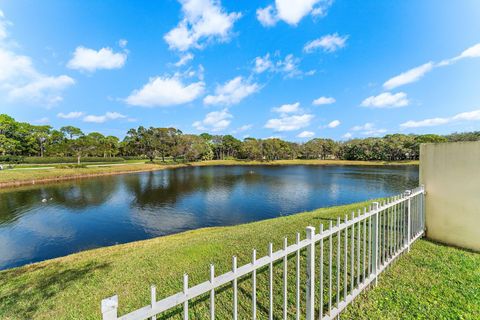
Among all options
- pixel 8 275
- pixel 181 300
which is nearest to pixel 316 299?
pixel 181 300

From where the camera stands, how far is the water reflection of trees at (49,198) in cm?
1601

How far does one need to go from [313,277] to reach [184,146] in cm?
6012

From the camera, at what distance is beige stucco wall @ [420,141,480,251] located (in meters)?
4.52

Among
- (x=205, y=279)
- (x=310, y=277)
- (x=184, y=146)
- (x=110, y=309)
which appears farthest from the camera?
(x=184, y=146)

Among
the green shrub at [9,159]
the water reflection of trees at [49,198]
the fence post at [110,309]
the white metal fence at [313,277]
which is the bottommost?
the water reflection of trees at [49,198]

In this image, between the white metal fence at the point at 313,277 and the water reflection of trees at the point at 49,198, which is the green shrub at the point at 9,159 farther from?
the white metal fence at the point at 313,277

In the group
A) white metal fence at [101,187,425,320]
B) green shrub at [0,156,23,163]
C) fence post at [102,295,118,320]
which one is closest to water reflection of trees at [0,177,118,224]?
white metal fence at [101,187,425,320]

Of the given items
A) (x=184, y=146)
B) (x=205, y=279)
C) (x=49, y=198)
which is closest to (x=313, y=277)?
(x=205, y=279)

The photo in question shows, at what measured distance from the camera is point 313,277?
2471 millimetres

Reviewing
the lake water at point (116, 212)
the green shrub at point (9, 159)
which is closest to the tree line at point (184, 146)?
the green shrub at point (9, 159)

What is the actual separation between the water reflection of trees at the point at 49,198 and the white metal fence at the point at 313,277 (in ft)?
60.6

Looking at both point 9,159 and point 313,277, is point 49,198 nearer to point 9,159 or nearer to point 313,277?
point 313,277

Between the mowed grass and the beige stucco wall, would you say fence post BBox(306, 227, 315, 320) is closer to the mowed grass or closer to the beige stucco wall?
the mowed grass

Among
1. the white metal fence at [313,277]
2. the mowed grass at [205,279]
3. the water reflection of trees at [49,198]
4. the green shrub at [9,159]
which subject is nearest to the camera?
the white metal fence at [313,277]
